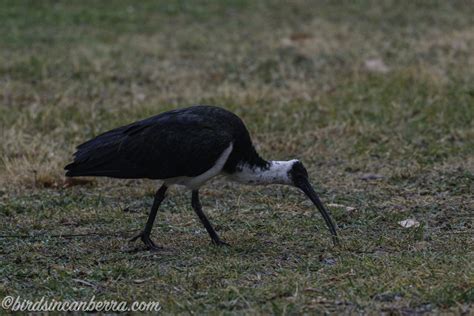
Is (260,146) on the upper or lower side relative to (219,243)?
lower

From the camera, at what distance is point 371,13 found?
669 inches

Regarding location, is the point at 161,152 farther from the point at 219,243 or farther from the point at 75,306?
the point at 75,306

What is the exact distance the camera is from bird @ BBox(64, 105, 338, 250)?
22.4 ft

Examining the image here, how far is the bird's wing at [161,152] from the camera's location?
6.82 m

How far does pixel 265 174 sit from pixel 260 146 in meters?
3.07

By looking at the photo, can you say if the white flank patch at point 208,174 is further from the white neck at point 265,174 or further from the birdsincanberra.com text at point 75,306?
the birdsincanberra.com text at point 75,306

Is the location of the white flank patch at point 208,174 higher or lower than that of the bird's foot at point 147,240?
higher

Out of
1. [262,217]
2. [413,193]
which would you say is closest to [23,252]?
[262,217]

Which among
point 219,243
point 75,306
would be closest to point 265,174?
point 219,243

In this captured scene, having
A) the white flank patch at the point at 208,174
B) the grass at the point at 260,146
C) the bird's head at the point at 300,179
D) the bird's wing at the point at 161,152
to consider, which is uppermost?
the bird's wing at the point at 161,152

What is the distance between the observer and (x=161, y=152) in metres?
6.88

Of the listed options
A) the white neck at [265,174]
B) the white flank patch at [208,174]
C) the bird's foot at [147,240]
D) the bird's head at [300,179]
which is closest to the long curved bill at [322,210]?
the bird's head at [300,179]

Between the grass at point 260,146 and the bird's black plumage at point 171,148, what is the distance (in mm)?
554

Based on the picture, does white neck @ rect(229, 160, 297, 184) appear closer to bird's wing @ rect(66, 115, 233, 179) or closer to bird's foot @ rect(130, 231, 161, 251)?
bird's wing @ rect(66, 115, 233, 179)
